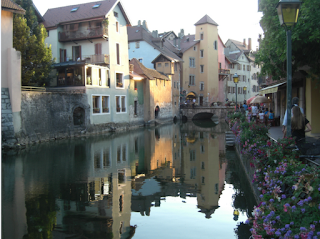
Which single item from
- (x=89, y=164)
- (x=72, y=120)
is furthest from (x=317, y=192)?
(x=72, y=120)

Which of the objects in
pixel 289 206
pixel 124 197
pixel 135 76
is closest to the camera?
pixel 289 206

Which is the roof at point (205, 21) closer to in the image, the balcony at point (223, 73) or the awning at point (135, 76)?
the balcony at point (223, 73)

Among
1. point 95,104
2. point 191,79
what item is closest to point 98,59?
point 95,104

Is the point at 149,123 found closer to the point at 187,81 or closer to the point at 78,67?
the point at 78,67

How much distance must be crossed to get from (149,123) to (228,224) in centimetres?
3226

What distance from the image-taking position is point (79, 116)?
27.1m

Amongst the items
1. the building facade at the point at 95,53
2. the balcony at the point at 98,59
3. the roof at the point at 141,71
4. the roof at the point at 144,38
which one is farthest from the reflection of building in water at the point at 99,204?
the roof at the point at 144,38

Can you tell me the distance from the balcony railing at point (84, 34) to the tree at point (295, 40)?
20.0 meters

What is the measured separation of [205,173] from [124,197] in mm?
3951

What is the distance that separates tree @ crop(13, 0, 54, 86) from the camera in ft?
77.9

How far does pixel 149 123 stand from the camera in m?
38.8

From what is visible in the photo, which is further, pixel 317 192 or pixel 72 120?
pixel 72 120

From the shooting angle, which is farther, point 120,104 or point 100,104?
point 120,104

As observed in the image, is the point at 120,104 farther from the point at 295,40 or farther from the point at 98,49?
the point at 295,40
